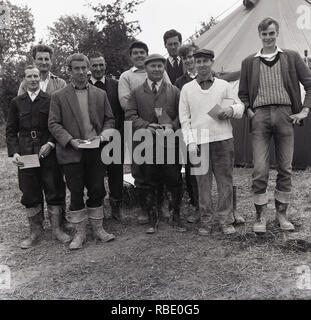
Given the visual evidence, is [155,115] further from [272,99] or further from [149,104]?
[272,99]

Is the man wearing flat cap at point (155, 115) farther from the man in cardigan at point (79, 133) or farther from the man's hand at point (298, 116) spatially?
the man's hand at point (298, 116)

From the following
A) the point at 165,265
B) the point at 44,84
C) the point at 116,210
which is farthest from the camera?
the point at 116,210

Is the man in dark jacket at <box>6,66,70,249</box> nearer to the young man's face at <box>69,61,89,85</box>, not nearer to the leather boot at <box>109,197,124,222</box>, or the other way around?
the young man's face at <box>69,61,89,85</box>

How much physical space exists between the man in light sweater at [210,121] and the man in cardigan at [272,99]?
0.21 m

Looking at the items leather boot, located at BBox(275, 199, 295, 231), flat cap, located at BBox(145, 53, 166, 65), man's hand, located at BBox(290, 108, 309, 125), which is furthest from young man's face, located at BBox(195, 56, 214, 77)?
leather boot, located at BBox(275, 199, 295, 231)

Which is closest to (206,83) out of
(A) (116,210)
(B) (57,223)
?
(A) (116,210)

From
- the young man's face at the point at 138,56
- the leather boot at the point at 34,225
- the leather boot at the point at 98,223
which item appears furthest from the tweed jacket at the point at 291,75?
the leather boot at the point at 34,225

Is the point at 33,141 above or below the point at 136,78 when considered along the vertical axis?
below

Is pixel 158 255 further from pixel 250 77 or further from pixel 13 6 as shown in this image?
pixel 13 6

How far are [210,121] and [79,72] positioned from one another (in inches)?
52.8

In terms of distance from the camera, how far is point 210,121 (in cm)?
418

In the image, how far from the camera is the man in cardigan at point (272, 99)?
4.07m

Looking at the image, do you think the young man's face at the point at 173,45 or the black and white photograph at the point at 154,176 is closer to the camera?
the black and white photograph at the point at 154,176
